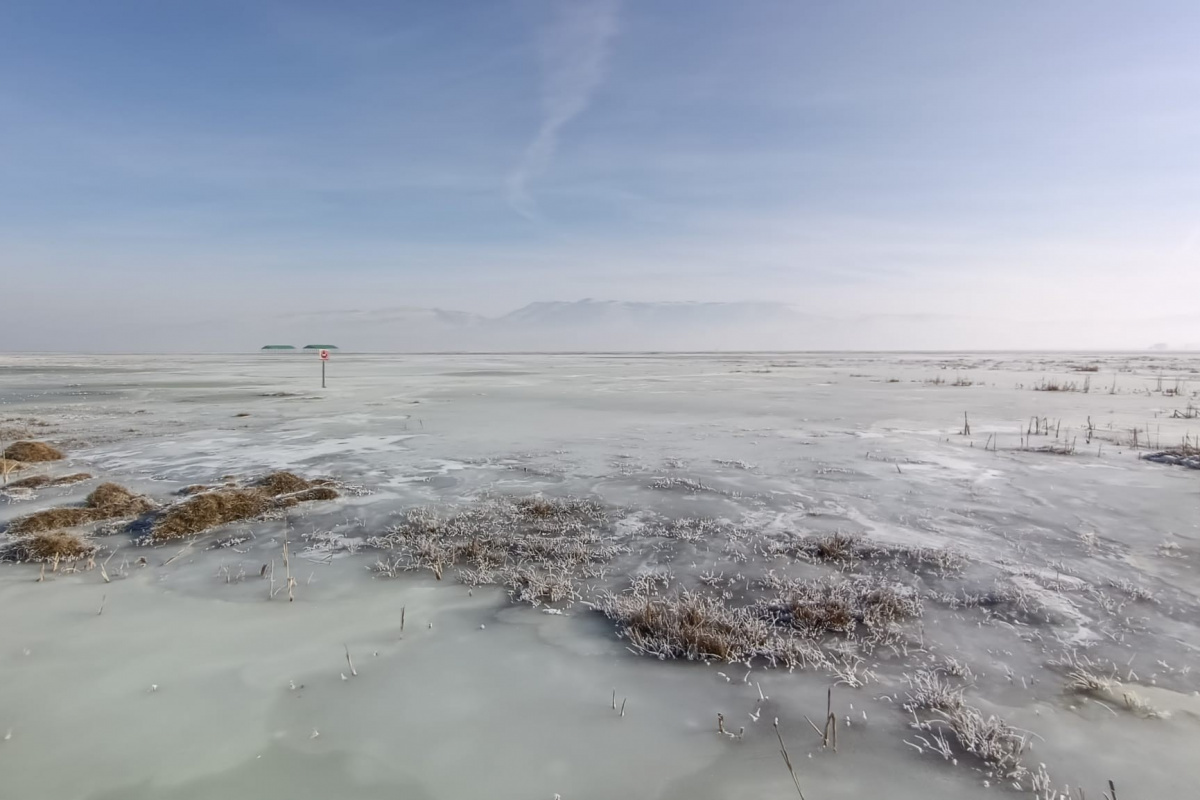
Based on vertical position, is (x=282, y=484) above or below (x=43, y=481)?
above

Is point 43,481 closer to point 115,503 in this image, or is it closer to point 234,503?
point 115,503

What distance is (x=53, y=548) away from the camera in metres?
6.36

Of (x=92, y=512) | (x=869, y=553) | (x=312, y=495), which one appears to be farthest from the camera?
(x=312, y=495)

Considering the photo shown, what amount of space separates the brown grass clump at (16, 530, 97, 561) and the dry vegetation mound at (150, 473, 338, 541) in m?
0.64

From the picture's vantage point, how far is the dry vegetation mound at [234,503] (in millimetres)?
7227

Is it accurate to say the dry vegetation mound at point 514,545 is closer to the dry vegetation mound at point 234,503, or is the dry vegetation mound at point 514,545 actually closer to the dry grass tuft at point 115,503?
the dry vegetation mound at point 234,503

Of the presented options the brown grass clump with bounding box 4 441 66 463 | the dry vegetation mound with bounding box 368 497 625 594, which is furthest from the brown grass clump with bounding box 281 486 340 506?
the brown grass clump with bounding box 4 441 66 463

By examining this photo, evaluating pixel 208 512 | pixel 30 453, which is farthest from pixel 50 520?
pixel 30 453

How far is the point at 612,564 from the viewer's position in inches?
248

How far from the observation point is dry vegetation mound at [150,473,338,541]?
7.23m

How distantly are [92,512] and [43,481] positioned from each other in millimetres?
3131

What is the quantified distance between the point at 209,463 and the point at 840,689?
11.7 metres

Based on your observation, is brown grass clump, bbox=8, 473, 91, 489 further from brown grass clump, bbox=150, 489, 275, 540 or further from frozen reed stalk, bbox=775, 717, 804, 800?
frozen reed stalk, bbox=775, 717, 804, 800

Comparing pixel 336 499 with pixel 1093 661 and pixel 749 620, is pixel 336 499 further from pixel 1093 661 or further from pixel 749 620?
pixel 1093 661
